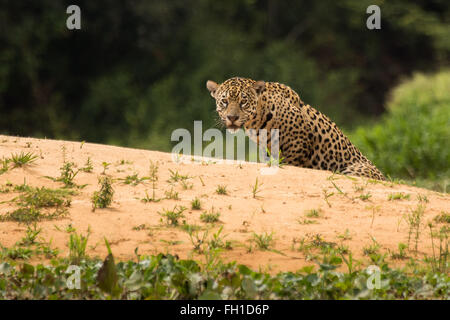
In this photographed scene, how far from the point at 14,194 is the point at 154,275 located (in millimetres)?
2272

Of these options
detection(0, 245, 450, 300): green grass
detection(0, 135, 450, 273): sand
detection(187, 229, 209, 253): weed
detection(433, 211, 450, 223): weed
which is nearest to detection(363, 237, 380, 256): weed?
detection(0, 135, 450, 273): sand

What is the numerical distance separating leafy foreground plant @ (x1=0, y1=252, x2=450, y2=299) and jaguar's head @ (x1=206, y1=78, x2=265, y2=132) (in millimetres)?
3551

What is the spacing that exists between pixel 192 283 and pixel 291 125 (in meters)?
4.03

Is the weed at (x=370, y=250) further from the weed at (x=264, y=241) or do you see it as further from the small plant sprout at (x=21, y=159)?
the small plant sprout at (x=21, y=159)

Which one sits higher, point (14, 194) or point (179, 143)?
point (179, 143)

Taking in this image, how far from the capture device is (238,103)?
327 inches

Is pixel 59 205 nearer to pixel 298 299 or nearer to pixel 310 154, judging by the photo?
pixel 298 299

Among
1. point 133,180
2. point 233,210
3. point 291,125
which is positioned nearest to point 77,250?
point 233,210

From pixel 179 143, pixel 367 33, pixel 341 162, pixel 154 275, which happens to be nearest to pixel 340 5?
pixel 367 33

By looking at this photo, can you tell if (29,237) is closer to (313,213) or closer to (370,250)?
(313,213)

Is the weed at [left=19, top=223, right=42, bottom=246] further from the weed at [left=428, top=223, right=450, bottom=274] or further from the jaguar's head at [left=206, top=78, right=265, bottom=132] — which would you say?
the jaguar's head at [left=206, top=78, right=265, bottom=132]

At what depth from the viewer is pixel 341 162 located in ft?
27.8

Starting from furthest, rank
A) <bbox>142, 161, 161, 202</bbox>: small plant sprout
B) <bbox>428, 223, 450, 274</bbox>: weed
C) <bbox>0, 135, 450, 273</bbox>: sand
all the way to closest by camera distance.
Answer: <bbox>142, 161, 161, 202</bbox>: small plant sprout < <bbox>0, 135, 450, 273</bbox>: sand < <bbox>428, 223, 450, 274</bbox>: weed

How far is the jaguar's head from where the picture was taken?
8.27 meters
